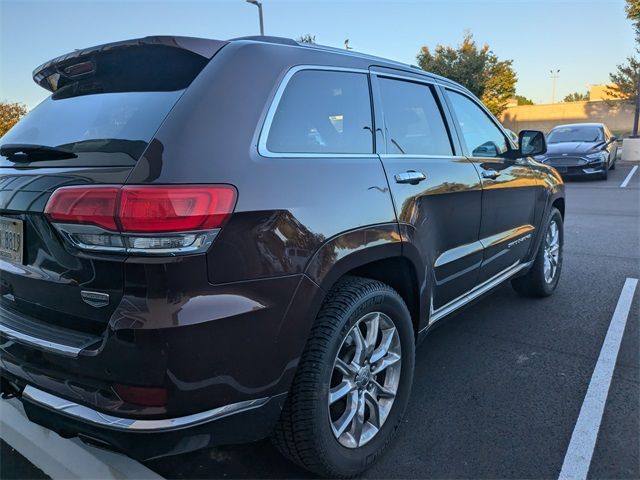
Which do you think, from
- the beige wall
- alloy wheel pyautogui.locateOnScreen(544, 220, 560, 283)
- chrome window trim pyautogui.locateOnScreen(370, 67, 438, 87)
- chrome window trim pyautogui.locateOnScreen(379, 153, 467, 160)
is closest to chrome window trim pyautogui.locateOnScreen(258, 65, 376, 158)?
chrome window trim pyautogui.locateOnScreen(379, 153, 467, 160)

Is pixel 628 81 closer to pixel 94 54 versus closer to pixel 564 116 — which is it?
pixel 564 116

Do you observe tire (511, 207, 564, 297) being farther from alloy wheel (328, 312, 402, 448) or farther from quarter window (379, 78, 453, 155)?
alloy wheel (328, 312, 402, 448)

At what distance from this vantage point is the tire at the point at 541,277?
14.8ft

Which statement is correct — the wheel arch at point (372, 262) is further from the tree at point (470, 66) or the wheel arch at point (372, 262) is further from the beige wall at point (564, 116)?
the beige wall at point (564, 116)

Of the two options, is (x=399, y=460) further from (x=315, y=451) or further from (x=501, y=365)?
(x=501, y=365)

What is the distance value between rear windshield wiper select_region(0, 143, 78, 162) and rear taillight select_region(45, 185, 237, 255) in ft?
1.11

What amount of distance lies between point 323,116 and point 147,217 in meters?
1.01

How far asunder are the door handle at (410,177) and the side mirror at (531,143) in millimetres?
1780

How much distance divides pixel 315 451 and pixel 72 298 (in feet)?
3.67

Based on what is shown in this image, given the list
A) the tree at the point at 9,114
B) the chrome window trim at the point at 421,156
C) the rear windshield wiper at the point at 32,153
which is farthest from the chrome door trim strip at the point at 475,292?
the tree at the point at 9,114

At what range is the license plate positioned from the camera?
1943mm

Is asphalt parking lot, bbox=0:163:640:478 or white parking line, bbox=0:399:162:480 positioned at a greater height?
white parking line, bbox=0:399:162:480

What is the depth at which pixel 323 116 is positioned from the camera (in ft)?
7.54

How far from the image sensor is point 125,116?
195cm
